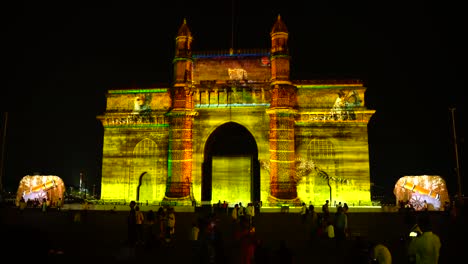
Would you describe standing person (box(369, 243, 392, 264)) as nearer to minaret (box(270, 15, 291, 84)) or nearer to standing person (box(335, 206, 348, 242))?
standing person (box(335, 206, 348, 242))

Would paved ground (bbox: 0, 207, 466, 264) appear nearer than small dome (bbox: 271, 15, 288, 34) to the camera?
Yes

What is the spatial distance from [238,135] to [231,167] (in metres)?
3.10

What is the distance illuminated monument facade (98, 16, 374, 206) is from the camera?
109 feet

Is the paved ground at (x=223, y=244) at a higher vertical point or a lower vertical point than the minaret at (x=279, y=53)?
lower

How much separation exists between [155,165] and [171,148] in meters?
3.02

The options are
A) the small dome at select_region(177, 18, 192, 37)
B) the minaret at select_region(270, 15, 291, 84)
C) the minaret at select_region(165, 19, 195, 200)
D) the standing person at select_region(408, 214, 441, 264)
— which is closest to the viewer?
the standing person at select_region(408, 214, 441, 264)

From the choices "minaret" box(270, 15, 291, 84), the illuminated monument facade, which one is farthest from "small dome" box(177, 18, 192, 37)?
"minaret" box(270, 15, 291, 84)

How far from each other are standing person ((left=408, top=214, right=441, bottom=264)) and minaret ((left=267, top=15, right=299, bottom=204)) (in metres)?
24.8

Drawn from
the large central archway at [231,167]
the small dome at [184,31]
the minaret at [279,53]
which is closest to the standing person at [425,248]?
the minaret at [279,53]

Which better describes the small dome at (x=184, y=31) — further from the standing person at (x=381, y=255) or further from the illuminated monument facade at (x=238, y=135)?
the standing person at (x=381, y=255)

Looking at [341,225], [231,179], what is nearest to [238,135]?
[231,179]

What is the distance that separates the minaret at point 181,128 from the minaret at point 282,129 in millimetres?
6987

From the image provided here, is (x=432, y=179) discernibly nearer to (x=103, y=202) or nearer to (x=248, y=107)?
(x=248, y=107)

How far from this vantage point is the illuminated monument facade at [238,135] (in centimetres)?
3338
